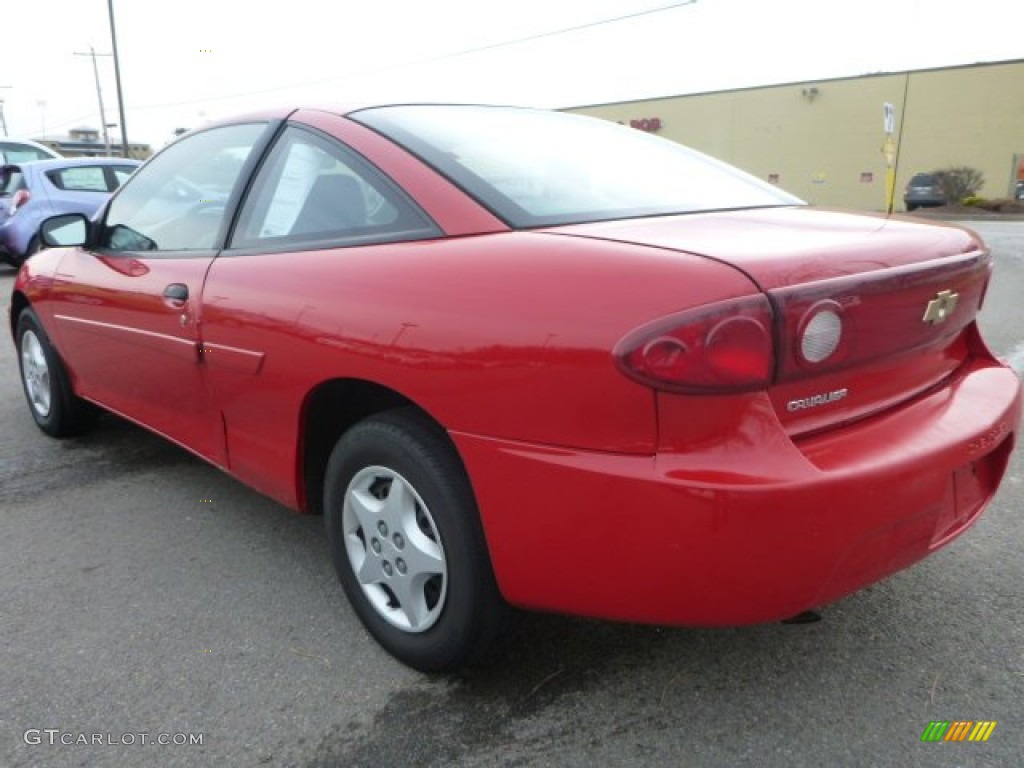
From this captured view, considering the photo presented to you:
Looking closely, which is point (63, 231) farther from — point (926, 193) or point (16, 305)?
point (926, 193)

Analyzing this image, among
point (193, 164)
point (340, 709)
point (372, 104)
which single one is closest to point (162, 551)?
point (340, 709)

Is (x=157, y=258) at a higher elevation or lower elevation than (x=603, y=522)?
higher

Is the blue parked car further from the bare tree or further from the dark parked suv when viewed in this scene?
the bare tree

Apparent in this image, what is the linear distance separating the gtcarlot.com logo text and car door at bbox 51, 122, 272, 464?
3.19ft

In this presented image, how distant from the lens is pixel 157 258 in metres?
2.93

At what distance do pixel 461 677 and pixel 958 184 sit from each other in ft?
114

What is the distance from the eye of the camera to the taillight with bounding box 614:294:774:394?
5.08ft

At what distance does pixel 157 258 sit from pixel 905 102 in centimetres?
4224

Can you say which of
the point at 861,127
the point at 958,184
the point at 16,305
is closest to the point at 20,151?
the point at 16,305

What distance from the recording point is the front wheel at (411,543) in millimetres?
1906

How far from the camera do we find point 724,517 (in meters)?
1.53

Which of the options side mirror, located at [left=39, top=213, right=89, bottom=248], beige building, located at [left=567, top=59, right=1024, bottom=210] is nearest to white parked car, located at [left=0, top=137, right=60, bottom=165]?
side mirror, located at [left=39, top=213, right=89, bottom=248]

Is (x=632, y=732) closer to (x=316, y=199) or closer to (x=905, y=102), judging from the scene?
(x=316, y=199)

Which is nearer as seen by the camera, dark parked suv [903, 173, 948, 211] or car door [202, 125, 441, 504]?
car door [202, 125, 441, 504]
